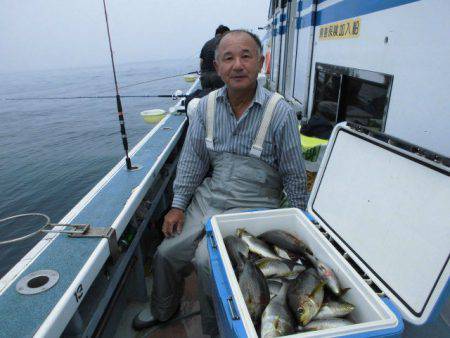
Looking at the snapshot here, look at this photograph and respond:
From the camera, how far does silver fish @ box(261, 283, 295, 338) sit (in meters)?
1.17

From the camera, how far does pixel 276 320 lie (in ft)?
3.96

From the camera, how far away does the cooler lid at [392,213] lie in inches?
43.9

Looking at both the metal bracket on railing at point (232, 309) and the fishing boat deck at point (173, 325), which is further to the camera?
the fishing boat deck at point (173, 325)

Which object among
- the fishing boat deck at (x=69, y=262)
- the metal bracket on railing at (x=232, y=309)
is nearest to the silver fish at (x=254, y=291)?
the metal bracket on railing at (x=232, y=309)

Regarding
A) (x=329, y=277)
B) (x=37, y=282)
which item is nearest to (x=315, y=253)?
(x=329, y=277)

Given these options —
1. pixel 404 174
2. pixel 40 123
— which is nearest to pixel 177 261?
pixel 404 174

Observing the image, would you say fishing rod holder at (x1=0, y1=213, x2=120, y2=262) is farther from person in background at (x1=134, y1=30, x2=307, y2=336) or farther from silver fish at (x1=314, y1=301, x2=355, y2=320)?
silver fish at (x1=314, y1=301, x2=355, y2=320)

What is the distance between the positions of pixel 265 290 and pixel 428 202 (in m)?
0.74

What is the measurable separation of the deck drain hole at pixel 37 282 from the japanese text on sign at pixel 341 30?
3192mm

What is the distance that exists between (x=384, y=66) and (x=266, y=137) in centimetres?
119

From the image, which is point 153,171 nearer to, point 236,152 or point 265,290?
point 236,152

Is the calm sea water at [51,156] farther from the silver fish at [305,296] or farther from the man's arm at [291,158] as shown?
the silver fish at [305,296]

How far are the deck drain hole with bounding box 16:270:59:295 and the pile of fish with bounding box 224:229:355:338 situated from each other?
912mm

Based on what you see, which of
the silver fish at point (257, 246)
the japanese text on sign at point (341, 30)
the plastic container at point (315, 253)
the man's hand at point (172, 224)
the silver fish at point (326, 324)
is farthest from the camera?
the japanese text on sign at point (341, 30)
